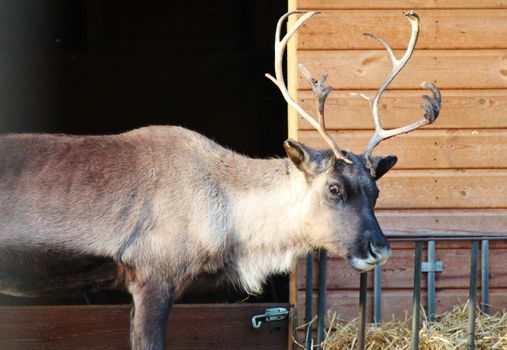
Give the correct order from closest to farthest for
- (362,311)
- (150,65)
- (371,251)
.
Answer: (371,251)
(362,311)
(150,65)

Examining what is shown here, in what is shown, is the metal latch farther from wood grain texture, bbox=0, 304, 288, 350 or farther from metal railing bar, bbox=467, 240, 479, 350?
metal railing bar, bbox=467, 240, 479, 350

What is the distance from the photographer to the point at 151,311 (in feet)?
15.2

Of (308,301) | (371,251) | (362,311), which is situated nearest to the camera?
(371,251)

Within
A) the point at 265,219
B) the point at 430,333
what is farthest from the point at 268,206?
the point at 430,333

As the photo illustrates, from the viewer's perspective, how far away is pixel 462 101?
218 inches

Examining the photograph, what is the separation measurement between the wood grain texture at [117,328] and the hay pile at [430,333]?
35cm

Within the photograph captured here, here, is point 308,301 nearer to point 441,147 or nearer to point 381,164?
point 381,164

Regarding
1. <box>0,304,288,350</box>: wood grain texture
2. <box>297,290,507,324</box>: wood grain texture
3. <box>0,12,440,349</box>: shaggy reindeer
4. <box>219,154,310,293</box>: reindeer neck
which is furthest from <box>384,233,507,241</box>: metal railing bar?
<box>0,304,288,350</box>: wood grain texture

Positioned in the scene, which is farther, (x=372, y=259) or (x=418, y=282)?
(x=418, y=282)

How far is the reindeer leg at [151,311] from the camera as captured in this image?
15.2 feet

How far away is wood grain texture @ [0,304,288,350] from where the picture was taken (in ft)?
18.0

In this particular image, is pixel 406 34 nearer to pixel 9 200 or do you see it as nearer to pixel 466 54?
pixel 466 54

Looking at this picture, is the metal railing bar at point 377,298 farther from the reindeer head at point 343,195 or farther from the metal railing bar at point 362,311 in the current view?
the reindeer head at point 343,195

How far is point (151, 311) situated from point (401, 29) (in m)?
2.18
